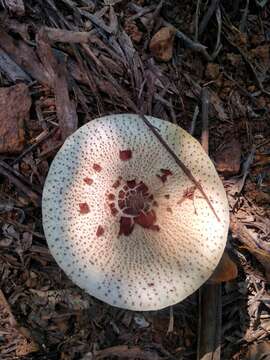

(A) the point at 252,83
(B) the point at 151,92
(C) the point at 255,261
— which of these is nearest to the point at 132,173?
(B) the point at 151,92

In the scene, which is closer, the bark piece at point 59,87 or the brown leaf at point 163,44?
the bark piece at point 59,87

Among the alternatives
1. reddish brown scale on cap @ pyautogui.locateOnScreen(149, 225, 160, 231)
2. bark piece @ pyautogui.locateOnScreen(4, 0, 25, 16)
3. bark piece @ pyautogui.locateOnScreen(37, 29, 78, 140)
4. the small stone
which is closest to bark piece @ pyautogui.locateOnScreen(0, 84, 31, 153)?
bark piece @ pyautogui.locateOnScreen(37, 29, 78, 140)

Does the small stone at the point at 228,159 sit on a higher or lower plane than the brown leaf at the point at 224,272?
higher

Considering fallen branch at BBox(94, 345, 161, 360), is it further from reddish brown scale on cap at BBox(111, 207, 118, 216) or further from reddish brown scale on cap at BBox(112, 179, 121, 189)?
reddish brown scale on cap at BBox(112, 179, 121, 189)

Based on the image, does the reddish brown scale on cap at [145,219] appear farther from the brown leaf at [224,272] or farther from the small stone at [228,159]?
the small stone at [228,159]

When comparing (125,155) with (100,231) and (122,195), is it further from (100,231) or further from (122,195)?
(100,231)

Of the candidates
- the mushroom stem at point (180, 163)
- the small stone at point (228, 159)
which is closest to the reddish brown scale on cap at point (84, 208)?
the mushroom stem at point (180, 163)

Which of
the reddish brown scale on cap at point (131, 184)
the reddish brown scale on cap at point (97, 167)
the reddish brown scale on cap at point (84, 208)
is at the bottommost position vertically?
the reddish brown scale on cap at point (84, 208)
